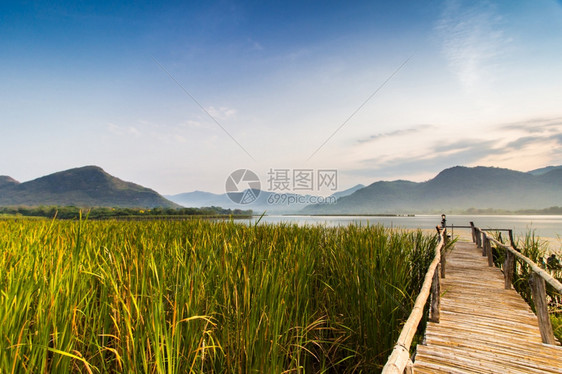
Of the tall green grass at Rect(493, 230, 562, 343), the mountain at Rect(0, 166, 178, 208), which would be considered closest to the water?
the tall green grass at Rect(493, 230, 562, 343)

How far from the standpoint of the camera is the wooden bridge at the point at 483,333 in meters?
2.69

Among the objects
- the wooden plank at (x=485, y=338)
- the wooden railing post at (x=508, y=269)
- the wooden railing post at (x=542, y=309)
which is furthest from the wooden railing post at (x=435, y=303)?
the wooden railing post at (x=508, y=269)

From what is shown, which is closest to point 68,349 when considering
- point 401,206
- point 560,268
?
point 560,268

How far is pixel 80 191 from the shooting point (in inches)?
6683

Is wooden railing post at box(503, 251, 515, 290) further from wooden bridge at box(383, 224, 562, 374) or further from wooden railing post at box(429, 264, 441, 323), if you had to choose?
wooden railing post at box(429, 264, 441, 323)

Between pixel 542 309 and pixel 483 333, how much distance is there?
0.77m

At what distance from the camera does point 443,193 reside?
199250 mm

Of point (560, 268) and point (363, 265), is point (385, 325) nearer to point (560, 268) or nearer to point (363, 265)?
point (363, 265)

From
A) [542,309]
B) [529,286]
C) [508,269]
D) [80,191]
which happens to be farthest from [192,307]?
[80,191]

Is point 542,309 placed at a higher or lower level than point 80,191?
lower

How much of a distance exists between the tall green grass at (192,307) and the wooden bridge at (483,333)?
45 cm

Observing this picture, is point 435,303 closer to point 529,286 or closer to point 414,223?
point 529,286

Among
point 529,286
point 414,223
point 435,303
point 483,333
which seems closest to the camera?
point 483,333

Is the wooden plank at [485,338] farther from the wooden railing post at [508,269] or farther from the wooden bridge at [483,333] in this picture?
the wooden railing post at [508,269]
